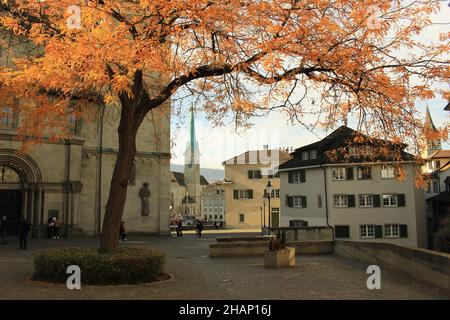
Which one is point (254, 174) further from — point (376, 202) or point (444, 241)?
point (444, 241)

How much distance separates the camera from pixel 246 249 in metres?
21.5

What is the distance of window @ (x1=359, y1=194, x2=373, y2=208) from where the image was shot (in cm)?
4916

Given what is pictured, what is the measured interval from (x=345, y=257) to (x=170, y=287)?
1118 cm

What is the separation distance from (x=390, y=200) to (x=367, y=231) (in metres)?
4.30

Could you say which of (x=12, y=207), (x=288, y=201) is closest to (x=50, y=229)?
(x=12, y=207)

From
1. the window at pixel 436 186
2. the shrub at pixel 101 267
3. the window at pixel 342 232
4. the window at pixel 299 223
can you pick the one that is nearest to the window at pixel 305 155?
the window at pixel 299 223

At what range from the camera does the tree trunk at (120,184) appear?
43.5ft

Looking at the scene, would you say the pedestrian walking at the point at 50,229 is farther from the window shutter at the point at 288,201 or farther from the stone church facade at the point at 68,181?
the window shutter at the point at 288,201

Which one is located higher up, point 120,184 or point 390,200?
point 390,200

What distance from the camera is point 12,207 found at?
30453mm

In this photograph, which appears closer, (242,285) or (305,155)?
(242,285)

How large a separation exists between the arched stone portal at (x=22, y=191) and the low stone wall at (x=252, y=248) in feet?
49.7

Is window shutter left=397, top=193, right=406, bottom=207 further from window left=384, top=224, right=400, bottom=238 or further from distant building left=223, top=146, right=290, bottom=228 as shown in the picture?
distant building left=223, top=146, right=290, bottom=228
